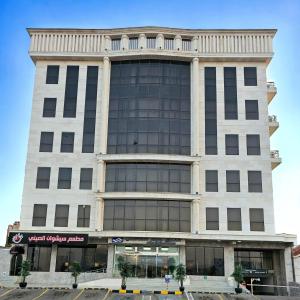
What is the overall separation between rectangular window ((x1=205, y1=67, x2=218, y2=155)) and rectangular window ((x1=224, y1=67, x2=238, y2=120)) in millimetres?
1509

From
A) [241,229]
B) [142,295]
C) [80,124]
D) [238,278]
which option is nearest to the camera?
[142,295]

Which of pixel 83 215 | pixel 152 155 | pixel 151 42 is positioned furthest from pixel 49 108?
pixel 151 42

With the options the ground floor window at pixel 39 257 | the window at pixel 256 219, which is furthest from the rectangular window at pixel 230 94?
the ground floor window at pixel 39 257

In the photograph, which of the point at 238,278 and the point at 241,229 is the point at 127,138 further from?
the point at 238,278

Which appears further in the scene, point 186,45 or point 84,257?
point 186,45

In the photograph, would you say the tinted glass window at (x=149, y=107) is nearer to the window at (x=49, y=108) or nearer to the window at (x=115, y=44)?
the window at (x=115, y=44)

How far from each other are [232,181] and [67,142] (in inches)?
881

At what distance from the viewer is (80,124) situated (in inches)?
2475

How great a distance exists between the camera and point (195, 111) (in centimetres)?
6228

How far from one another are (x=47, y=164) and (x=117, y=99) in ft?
42.1

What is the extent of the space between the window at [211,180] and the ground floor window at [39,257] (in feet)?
71.0

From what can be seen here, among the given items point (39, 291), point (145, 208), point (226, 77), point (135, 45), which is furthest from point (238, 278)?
point (135, 45)

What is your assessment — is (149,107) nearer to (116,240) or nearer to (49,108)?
(49,108)

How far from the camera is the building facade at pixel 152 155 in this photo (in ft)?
191
